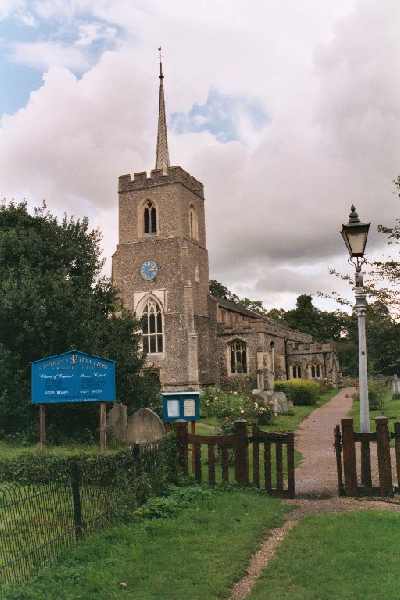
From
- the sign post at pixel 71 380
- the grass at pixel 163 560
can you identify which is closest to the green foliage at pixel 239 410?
the sign post at pixel 71 380

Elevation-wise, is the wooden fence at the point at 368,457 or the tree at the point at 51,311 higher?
the tree at the point at 51,311

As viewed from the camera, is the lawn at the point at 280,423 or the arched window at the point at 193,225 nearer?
the lawn at the point at 280,423

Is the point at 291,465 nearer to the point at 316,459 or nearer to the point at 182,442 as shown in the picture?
the point at 182,442

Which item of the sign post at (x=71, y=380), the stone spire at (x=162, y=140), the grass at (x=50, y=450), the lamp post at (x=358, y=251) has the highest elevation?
the stone spire at (x=162, y=140)

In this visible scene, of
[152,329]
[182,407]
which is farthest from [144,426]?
[152,329]

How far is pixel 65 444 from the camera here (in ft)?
48.7

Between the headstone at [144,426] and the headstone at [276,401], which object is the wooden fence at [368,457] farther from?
the headstone at [276,401]

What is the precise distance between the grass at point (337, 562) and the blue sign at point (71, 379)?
7.11 metres

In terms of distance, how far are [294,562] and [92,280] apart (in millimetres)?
13732

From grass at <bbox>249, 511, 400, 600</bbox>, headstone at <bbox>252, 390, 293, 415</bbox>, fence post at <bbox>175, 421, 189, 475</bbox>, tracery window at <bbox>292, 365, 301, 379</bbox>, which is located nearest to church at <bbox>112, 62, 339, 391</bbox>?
tracery window at <bbox>292, 365, 301, 379</bbox>

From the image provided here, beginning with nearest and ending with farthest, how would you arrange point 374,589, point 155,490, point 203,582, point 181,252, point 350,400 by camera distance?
point 374,589 → point 203,582 → point 155,490 → point 350,400 → point 181,252

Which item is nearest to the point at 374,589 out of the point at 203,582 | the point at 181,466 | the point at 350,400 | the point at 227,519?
the point at 203,582

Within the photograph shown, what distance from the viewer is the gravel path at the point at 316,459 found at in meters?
10.1

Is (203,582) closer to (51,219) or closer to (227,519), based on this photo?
(227,519)
